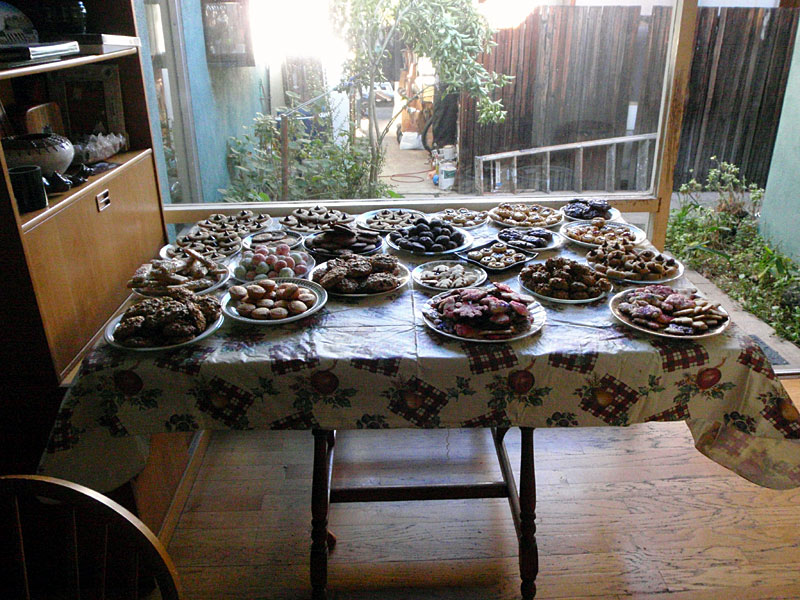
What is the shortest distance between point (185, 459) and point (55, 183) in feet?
3.59

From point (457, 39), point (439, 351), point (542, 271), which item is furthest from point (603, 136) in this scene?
point (439, 351)

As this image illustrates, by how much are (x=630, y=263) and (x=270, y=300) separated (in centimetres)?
110

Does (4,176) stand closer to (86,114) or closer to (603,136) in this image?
(86,114)

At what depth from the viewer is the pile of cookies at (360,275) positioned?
180cm

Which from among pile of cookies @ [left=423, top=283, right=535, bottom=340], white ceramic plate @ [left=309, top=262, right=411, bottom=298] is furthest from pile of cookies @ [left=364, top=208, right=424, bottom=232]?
pile of cookies @ [left=423, top=283, right=535, bottom=340]

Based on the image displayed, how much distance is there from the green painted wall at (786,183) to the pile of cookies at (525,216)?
173 centimetres

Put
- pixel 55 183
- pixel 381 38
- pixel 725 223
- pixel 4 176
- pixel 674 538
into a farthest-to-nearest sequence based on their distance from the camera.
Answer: pixel 725 223
pixel 381 38
pixel 674 538
pixel 55 183
pixel 4 176

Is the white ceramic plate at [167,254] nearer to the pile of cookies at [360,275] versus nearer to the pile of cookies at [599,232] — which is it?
the pile of cookies at [360,275]

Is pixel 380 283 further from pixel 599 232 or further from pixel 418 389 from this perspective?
pixel 599 232

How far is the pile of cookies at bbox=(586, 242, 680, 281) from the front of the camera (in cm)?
189

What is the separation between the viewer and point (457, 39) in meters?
2.79

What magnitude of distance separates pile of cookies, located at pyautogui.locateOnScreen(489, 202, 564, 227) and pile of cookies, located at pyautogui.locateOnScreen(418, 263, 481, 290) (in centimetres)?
51

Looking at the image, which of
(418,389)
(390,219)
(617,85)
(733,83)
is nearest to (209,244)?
(390,219)

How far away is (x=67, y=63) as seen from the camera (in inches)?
67.9
